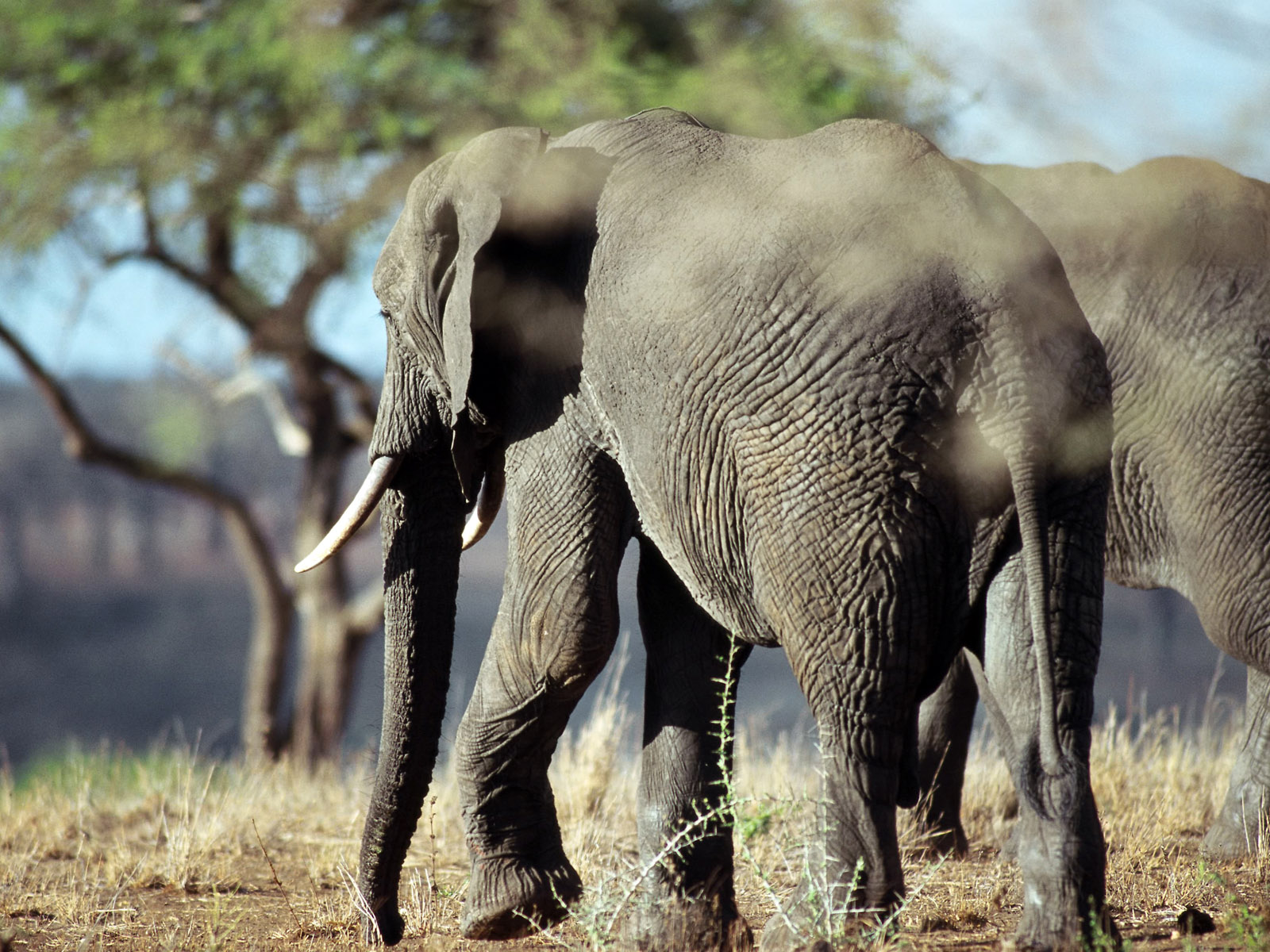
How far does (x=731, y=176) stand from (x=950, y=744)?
278cm

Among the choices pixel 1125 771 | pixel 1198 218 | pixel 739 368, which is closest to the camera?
pixel 739 368

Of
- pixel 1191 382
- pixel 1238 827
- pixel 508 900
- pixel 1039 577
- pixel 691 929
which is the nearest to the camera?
pixel 1039 577

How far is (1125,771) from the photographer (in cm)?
588

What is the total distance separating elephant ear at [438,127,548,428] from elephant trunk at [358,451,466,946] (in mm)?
503

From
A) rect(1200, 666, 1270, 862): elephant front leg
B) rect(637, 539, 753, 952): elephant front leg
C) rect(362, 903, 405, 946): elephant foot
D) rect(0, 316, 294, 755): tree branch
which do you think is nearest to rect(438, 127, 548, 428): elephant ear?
rect(637, 539, 753, 952): elephant front leg

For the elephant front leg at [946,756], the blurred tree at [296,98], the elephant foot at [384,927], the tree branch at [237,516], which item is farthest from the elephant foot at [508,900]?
the tree branch at [237,516]

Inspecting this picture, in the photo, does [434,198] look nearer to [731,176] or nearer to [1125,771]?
[731,176]

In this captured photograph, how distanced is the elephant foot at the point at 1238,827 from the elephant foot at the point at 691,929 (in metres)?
1.98

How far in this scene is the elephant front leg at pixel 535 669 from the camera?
3.57 meters

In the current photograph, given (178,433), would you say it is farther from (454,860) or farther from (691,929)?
(691,929)

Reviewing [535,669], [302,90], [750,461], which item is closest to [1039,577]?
[750,461]

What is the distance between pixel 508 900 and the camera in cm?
380

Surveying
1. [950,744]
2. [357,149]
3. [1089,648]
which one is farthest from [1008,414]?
[357,149]

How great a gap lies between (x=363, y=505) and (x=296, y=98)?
6.73 meters
